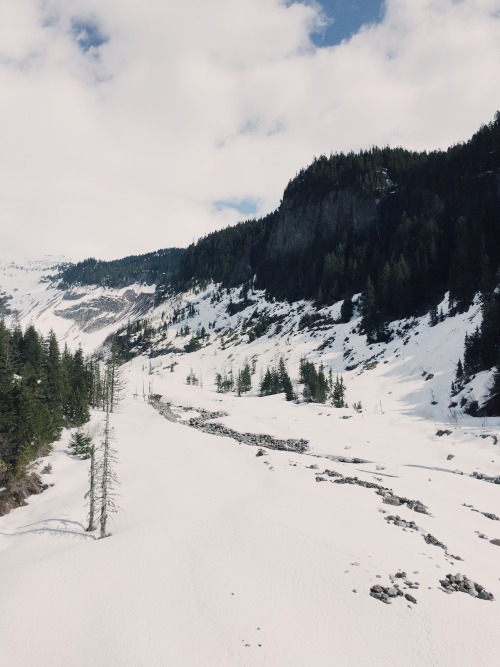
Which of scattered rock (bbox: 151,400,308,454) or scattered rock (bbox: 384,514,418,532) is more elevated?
scattered rock (bbox: 384,514,418,532)

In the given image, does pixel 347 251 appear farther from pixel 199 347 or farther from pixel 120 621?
pixel 120 621

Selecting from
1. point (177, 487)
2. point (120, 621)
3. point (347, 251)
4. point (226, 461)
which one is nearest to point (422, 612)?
point (120, 621)

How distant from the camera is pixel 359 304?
141 metres

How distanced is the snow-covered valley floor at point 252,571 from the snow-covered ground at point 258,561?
0.07 metres

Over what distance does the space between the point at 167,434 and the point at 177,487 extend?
2444 centimetres

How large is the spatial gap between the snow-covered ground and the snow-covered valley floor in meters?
0.07

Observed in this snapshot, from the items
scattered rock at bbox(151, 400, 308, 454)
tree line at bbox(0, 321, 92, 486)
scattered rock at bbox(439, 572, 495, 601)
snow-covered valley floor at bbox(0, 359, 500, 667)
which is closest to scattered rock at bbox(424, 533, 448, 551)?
snow-covered valley floor at bbox(0, 359, 500, 667)

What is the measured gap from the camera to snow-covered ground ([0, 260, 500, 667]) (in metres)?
13.4

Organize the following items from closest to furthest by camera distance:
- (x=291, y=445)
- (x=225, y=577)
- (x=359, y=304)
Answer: (x=225, y=577) < (x=291, y=445) < (x=359, y=304)

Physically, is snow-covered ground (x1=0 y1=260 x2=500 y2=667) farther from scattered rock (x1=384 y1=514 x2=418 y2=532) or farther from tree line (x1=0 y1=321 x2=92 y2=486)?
tree line (x1=0 y1=321 x2=92 y2=486)

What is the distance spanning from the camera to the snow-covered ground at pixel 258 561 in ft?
44.0

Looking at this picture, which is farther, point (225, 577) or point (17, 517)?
point (17, 517)

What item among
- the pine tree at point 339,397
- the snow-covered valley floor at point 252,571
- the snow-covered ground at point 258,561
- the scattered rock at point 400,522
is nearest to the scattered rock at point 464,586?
the snow-covered valley floor at point 252,571

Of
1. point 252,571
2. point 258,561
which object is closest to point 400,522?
point 258,561
